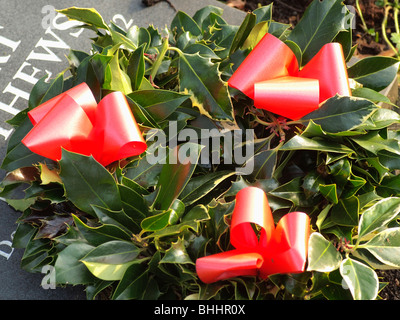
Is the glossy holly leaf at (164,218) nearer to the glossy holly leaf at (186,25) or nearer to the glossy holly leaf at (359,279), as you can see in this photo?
the glossy holly leaf at (359,279)

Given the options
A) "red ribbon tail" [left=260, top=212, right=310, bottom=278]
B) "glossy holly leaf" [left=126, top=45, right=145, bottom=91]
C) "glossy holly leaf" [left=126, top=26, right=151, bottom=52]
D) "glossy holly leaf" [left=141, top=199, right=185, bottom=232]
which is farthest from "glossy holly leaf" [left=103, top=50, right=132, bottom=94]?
"red ribbon tail" [left=260, top=212, right=310, bottom=278]

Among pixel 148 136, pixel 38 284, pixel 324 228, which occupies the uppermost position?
pixel 148 136

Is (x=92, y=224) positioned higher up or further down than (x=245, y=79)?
further down

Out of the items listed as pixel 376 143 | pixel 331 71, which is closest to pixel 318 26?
pixel 331 71

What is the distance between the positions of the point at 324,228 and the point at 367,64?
0.30 metres

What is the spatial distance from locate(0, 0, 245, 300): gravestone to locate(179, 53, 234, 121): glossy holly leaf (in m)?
0.36

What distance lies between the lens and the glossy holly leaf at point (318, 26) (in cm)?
84

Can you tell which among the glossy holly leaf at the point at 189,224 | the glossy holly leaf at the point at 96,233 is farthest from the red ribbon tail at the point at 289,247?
the glossy holly leaf at the point at 96,233

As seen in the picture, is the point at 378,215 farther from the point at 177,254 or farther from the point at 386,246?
the point at 177,254

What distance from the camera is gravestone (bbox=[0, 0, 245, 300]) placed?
3.43ft

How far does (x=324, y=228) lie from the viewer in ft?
2.55
